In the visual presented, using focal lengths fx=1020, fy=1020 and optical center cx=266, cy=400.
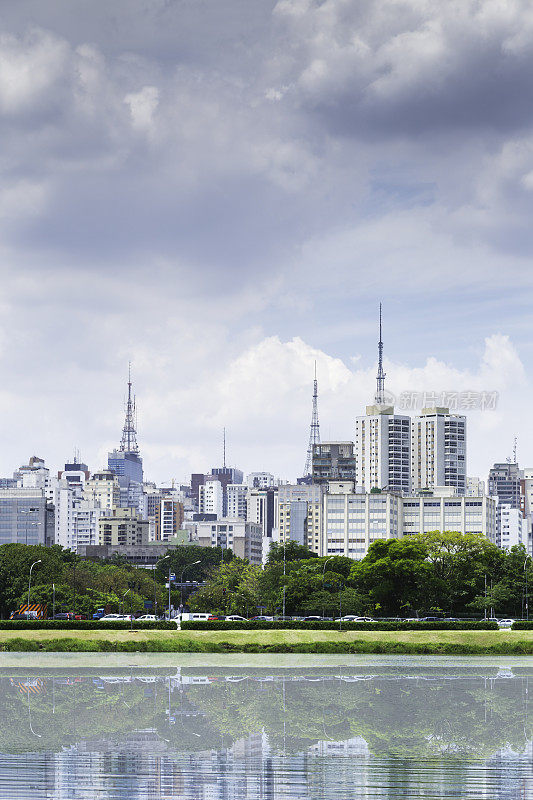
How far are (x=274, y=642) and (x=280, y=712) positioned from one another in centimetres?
3571

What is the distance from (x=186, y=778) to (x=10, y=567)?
249ft

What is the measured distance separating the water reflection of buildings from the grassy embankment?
30925 millimetres

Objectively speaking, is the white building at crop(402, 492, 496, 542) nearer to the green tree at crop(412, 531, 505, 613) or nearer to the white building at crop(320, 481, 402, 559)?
the white building at crop(320, 481, 402, 559)

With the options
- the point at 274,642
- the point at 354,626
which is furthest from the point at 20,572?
the point at 354,626

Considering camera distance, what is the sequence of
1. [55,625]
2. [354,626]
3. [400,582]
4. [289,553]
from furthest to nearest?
[289,553] → [400,582] → [354,626] → [55,625]

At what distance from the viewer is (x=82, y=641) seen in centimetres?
6994

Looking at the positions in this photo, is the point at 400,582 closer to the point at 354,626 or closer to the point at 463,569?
the point at 463,569

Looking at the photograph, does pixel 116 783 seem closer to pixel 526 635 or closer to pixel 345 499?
pixel 526 635

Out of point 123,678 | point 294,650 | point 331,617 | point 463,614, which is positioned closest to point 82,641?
point 294,650

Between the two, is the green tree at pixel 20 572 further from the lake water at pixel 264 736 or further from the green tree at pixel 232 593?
the lake water at pixel 264 736

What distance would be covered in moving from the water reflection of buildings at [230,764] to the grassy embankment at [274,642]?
30925 millimetres

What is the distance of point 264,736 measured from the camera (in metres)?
30.1

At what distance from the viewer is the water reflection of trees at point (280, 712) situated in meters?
29.3

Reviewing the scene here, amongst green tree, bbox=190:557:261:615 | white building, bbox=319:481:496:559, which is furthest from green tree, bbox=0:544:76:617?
white building, bbox=319:481:496:559
